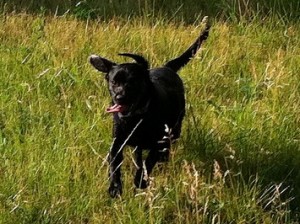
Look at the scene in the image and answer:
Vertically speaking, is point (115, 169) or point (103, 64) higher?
point (103, 64)

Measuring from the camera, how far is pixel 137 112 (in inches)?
148

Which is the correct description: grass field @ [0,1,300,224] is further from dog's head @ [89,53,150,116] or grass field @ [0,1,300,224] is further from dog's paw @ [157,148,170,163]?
dog's head @ [89,53,150,116]

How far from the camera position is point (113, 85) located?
3691 millimetres

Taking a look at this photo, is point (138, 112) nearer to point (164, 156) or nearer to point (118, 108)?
point (118, 108)

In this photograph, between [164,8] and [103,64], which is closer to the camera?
[103,64]

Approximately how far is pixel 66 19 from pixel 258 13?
1.57 metres

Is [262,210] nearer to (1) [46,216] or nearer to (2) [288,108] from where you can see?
(1) [46,216]

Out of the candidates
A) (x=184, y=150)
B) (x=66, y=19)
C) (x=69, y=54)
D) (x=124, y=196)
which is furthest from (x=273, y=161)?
(x=66, y=19)

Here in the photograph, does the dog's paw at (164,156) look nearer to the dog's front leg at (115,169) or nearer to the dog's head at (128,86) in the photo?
the dog's front leg at (115,169)

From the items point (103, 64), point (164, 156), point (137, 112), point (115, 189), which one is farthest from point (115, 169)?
point (103, 64)

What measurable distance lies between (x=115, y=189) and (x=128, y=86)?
0.50m

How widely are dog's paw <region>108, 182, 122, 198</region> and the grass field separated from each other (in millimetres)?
33

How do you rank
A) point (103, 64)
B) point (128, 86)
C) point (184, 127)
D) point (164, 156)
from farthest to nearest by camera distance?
point (184, 127)
point (164, 156)
point (103, 64)
point (128, 86)

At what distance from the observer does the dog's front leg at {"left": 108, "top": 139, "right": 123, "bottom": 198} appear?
3738mm
